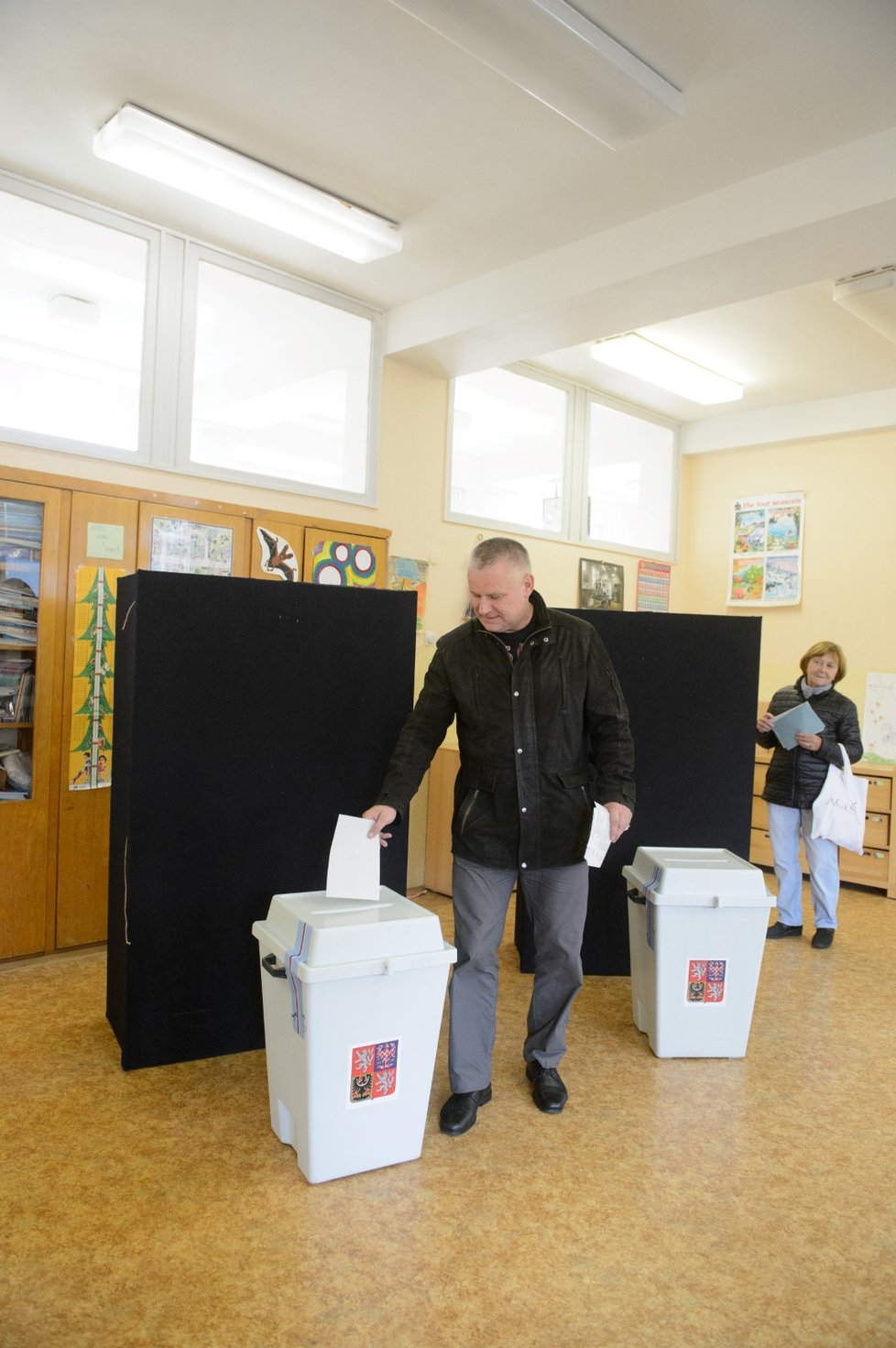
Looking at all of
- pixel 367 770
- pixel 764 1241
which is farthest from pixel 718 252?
pixel 764 1241

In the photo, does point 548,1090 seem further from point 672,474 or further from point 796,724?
point 672,474

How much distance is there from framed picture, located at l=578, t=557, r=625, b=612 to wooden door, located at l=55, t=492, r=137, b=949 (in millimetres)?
3118

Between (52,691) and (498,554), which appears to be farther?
(52,691)

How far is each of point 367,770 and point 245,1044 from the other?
957mm

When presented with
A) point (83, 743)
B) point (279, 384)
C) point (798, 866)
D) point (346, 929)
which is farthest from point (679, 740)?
point (279, 384)

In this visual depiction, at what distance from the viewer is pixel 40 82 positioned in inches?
115

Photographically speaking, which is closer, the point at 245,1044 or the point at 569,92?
the point at 569,92

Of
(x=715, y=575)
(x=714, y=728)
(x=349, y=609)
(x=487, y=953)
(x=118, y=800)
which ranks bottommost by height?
(x=487, y=953)

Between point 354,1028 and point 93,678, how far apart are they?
2.11 metres

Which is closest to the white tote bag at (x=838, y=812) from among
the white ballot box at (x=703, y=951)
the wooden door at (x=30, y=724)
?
the white ballot box at (x=703, y=951)

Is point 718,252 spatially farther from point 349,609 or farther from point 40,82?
point 40,82

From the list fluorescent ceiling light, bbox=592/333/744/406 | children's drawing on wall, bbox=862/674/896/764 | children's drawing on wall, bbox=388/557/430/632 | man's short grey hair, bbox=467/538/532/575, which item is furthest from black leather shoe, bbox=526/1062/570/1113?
children's drawing on wall, bbox=862/674/896/764

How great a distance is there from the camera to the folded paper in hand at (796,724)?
4152 mm

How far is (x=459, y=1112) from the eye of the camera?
95.0 inches
